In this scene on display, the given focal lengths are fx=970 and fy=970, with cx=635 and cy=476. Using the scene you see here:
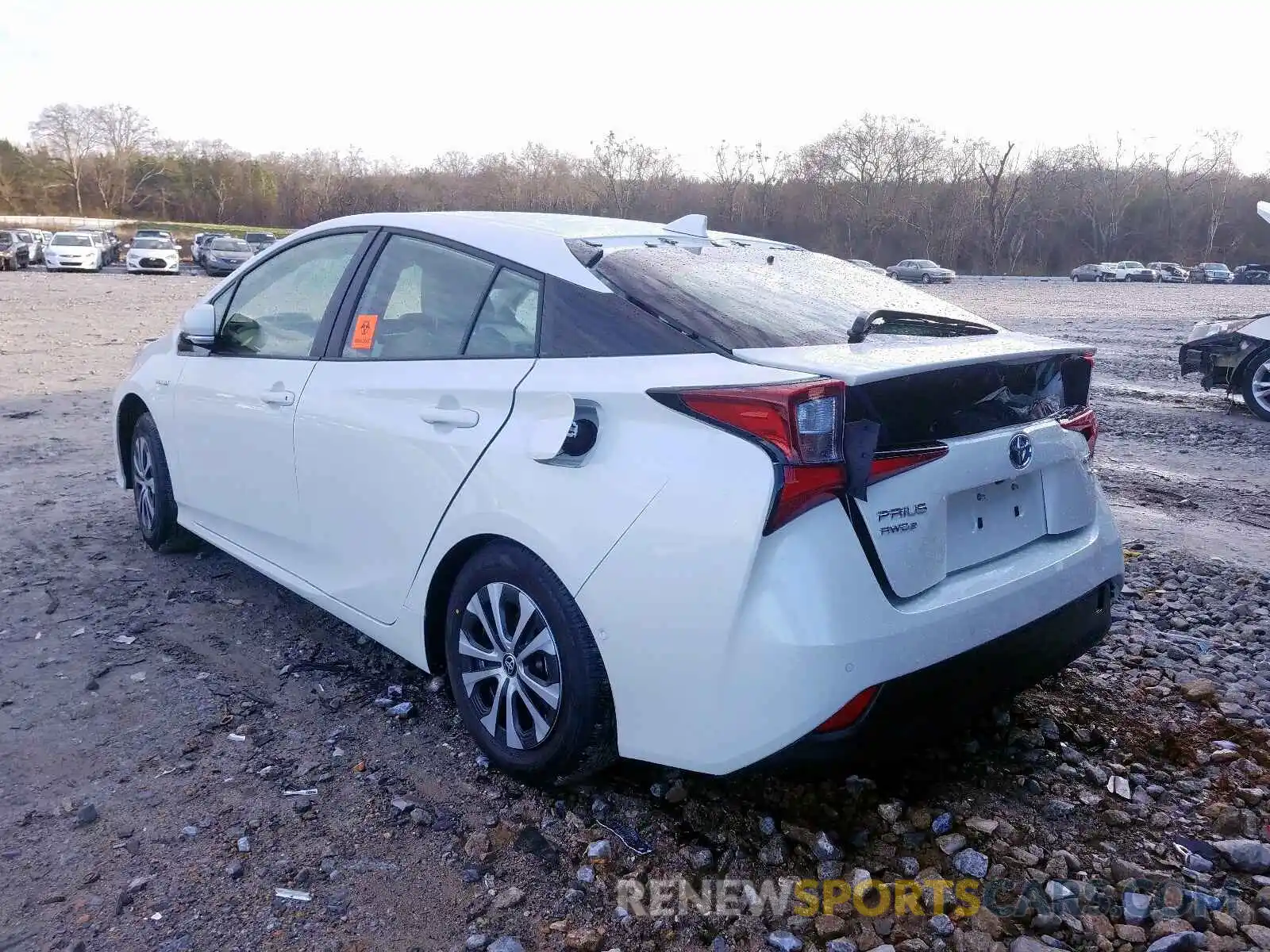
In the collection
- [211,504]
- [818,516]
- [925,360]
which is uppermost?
[925,360]

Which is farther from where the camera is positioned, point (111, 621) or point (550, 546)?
point (111, 621)

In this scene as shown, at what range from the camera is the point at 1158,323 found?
77.9 feet

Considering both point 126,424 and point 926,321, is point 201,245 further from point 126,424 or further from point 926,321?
point 926,321

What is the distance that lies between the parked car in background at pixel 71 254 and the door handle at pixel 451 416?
39.1 m

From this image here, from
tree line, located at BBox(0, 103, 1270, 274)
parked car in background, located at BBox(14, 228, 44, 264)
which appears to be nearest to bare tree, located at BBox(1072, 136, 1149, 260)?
tree line, located at BBox(0, 103, 1270, 274)

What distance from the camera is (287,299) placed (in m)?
3.97

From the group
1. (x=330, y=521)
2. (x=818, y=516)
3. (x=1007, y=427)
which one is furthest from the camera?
(x=330, y=521)

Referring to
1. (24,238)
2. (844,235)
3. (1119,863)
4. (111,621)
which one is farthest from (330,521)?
(844,235)

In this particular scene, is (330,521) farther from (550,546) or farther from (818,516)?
(818,516)

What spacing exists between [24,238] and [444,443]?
145 ft

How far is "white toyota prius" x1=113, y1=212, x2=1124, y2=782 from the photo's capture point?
2.28 metres

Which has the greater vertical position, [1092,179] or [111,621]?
[1092,179]

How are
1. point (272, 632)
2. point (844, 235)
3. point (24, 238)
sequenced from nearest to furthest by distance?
point (272, 632)
point (24, 238)
point (844, 235)

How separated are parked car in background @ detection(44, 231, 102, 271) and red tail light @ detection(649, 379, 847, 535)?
40202 millimetres
